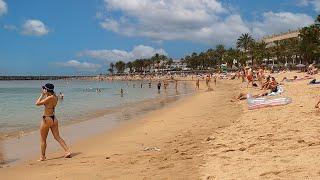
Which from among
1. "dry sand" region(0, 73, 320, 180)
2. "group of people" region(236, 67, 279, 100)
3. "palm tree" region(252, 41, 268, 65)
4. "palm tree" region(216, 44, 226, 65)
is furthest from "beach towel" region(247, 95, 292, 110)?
"palm tree" region(216, 44, 226, 65)

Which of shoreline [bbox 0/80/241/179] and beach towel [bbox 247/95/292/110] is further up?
beach towel [bbox 247/95/292/110]

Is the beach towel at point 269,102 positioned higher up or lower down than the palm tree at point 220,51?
lower down

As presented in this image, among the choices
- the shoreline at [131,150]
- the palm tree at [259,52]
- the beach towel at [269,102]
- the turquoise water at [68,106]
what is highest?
the palm tree at [259,52]

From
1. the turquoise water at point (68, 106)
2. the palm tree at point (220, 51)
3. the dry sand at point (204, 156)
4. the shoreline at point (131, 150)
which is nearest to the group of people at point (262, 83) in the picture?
the turquoise water at point (68, 106)

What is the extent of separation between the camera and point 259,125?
11180 millimetres

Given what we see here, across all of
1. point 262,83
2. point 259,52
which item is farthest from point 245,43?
point 262,83

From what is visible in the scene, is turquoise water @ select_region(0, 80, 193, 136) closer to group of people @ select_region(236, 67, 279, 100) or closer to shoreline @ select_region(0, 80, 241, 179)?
shoreline @ select_region(0, 80, 241, 179)

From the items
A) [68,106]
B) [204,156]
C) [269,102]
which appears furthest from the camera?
[68,106]

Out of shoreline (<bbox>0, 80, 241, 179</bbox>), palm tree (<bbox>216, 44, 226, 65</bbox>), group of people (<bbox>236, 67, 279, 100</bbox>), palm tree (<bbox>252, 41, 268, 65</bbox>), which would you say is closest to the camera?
shoreline (<bbox>0, 80, 241, 179</bbox>)

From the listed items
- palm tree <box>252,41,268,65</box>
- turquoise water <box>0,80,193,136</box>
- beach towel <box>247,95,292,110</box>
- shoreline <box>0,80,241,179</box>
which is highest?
palm tree <box>252,41,268,65</box>

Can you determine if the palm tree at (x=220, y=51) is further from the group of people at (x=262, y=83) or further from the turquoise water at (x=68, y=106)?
the group of people at (x=262, y=83)

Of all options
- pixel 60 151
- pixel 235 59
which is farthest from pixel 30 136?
pixel 235 59

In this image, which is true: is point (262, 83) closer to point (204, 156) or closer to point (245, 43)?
point (204, 156)

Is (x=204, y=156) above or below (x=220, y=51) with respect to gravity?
below
